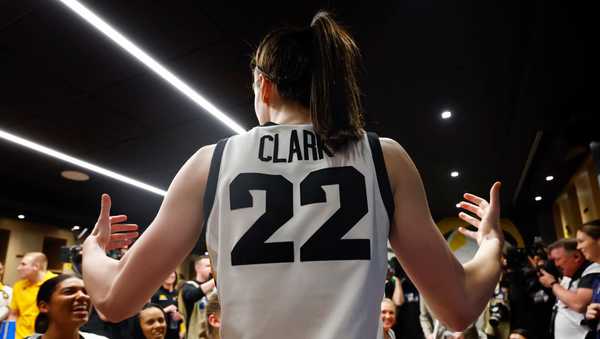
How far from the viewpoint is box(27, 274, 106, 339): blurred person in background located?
8.74 ft

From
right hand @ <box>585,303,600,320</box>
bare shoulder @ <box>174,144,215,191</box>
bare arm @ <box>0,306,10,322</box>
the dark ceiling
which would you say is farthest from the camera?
the dark ceiling

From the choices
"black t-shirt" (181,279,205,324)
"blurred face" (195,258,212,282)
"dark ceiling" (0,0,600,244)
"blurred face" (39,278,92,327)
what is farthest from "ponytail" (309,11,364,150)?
"blurred face" (195,258,212,282)

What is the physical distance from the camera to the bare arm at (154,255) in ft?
2.46

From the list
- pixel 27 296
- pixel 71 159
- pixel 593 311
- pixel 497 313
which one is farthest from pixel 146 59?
pixel 497 313

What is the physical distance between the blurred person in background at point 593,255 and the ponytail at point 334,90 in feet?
10.7

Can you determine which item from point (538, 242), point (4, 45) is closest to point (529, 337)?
point (538, 242)

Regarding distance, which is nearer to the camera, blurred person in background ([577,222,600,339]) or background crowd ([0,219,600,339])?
background crowd ([0,219,600,339])

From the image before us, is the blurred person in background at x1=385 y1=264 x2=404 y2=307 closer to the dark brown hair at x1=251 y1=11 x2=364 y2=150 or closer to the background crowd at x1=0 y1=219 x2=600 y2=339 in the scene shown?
the background crowd at x1=0 y1=219 x2=600 y2=339

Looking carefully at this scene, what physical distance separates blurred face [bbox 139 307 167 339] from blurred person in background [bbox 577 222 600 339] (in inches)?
129

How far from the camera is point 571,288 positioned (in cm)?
400

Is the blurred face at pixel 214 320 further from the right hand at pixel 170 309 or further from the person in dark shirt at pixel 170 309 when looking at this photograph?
the right hand at pixel 170 309

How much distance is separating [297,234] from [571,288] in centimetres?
417

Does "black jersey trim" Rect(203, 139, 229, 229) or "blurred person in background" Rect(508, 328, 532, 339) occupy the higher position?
"black jersey trim" Rect(203, 139, 229, 229)

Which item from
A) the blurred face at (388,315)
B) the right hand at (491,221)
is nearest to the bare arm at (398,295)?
the blurred face at (388,315)
